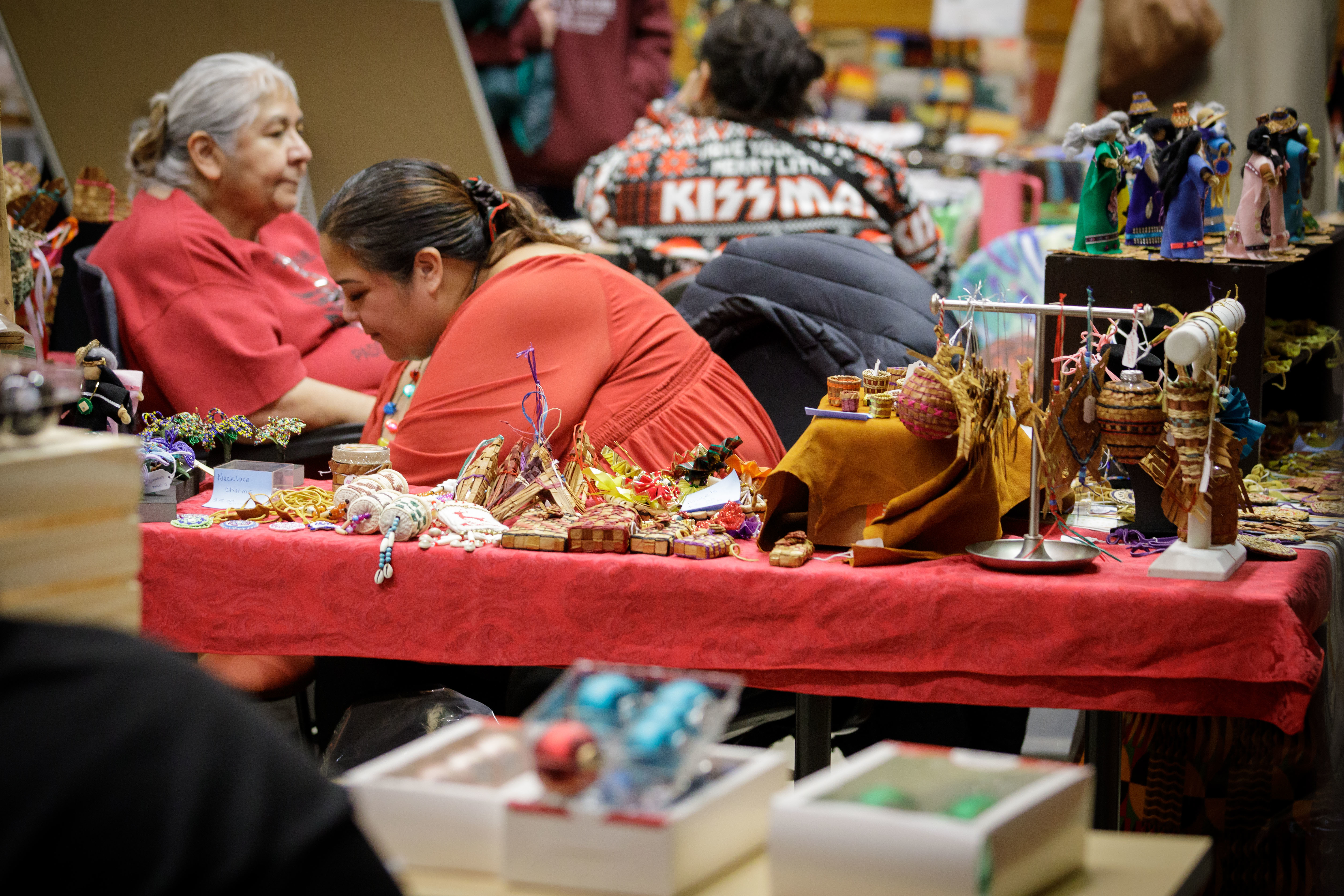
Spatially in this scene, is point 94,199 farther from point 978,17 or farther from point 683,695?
point 978,17

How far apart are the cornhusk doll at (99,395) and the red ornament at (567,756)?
5.41ft

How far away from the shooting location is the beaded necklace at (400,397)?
3.19m

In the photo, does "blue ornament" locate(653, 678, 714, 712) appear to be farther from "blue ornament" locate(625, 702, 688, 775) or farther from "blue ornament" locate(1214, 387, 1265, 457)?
"blue ornament" locate(1214, 387, 1265, 457)

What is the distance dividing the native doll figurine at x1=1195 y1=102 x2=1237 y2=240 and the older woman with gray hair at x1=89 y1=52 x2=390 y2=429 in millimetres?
2094

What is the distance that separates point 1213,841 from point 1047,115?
5171mm

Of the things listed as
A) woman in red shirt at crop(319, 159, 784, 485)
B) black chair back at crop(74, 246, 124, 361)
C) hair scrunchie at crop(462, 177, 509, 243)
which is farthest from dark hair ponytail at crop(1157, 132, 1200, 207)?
black chair back at crop(74, 246, 124, 361)

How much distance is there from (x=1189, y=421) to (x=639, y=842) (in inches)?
48.7

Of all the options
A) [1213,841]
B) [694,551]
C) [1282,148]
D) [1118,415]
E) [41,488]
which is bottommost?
[1213,841]

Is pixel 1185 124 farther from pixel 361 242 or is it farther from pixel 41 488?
pixel 41 488

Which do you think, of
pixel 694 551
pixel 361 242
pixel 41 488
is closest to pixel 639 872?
pixel 41 488

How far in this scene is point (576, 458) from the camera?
2527 millimetres

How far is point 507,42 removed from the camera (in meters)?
5.54

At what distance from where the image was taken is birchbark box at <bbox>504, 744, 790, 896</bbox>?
1.09m

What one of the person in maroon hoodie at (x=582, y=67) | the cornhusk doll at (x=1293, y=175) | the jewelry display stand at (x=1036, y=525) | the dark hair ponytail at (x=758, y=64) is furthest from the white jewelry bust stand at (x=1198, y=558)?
the person in maroon hoodie at (x=582, y=67)
